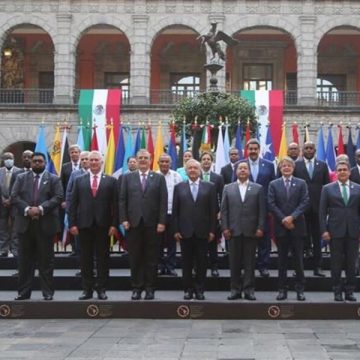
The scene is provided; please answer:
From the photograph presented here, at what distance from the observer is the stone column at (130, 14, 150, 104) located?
105 ft

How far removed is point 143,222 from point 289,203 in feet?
6.77

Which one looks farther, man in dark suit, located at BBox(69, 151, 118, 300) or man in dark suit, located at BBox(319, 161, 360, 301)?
man in dark suit, located at BBox(69, 151, 118, 300)

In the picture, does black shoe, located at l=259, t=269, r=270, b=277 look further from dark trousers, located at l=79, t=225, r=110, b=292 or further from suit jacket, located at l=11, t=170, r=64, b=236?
suit jacket, located at l=11, t=170, r=64, b=236

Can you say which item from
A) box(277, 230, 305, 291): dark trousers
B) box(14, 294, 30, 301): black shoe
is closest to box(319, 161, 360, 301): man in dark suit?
box(277, 230, 305, 291): dark trousers

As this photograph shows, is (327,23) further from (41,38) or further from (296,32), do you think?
(41,38)

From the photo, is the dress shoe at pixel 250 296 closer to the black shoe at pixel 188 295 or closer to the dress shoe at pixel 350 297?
the black shoe at pixel 188 295

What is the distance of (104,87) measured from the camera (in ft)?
117

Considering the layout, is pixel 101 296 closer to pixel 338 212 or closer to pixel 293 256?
pixel 293 256

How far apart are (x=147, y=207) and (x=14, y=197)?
1885 millimetres

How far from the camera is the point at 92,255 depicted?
9.81 metres

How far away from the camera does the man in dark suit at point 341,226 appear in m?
9.59

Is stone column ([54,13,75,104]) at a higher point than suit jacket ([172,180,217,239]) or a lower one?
higher

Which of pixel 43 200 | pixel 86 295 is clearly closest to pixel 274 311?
pixel 86 295

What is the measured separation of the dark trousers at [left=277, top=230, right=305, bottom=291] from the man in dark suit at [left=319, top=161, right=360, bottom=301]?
383 millimetres
